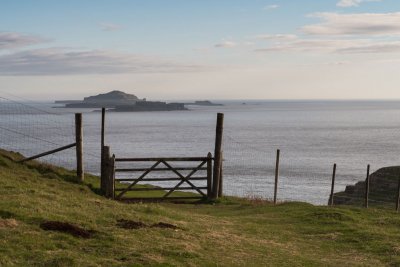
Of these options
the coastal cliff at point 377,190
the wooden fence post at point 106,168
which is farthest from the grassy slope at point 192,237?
the coastal cliff at point 377,190

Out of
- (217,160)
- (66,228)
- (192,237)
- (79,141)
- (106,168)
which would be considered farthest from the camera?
(217,160)

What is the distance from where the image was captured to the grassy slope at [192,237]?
34.5 ft

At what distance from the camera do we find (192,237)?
43.8 feet

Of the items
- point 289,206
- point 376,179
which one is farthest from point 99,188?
point 376,179

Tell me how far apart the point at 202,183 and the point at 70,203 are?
29276 mm

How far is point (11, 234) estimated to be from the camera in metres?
10.8

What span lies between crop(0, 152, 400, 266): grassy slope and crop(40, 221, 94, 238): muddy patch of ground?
0.82ft

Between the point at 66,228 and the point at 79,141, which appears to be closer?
the point at 66,228

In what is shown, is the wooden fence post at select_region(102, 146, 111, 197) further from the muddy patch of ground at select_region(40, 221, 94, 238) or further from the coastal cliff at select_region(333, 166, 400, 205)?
the coastal cliff at select_region(333, 166, 400, 205)

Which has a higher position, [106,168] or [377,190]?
[106,168]

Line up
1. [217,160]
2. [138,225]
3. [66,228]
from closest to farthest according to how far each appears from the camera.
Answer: [66,228]
[138,225]
[217,160]

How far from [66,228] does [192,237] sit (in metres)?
3.18

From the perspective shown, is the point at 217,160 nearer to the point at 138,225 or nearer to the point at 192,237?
the point at 138,225

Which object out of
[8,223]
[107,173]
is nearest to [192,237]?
[8,223]
